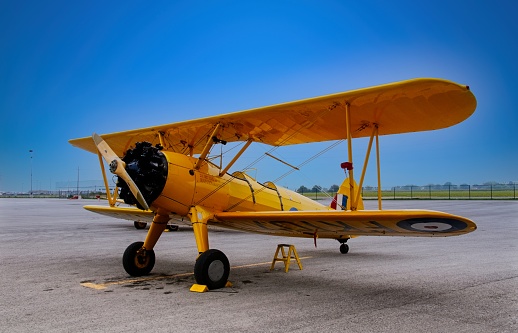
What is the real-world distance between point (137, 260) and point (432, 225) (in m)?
5.05

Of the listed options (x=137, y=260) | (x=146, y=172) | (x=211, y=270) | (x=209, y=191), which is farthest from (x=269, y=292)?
(x=137, y=260)

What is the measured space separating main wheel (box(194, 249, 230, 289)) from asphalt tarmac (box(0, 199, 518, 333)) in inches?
6.6

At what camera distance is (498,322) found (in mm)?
5113

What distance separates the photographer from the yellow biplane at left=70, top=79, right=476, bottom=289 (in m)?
6.39

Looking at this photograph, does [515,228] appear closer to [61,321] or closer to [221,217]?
[221,217]

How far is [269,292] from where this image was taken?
677 cm

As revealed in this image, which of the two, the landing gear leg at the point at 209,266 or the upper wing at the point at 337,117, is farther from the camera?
the landing gear leg at the point at 209,266

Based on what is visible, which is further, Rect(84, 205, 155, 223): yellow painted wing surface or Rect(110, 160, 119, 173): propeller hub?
Rect(84, 205, 155, 223): yellow painted wing surface

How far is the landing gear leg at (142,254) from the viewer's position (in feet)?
26.6

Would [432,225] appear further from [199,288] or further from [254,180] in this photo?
[254,180]

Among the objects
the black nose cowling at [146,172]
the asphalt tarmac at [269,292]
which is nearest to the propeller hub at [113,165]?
the black nose cowling at [146,172]

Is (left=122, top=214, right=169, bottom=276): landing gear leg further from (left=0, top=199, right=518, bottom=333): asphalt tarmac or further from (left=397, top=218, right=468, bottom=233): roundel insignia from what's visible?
(left=397, top=218, right=468, bottom=233): roundel insignia

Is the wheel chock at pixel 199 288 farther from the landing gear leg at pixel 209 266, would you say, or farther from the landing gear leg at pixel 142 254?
the landing gear leg at pixel 142 254

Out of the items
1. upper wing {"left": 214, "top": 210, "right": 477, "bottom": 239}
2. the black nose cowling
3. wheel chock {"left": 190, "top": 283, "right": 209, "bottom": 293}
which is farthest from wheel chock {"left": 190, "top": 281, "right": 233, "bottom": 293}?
the black nose cowling
